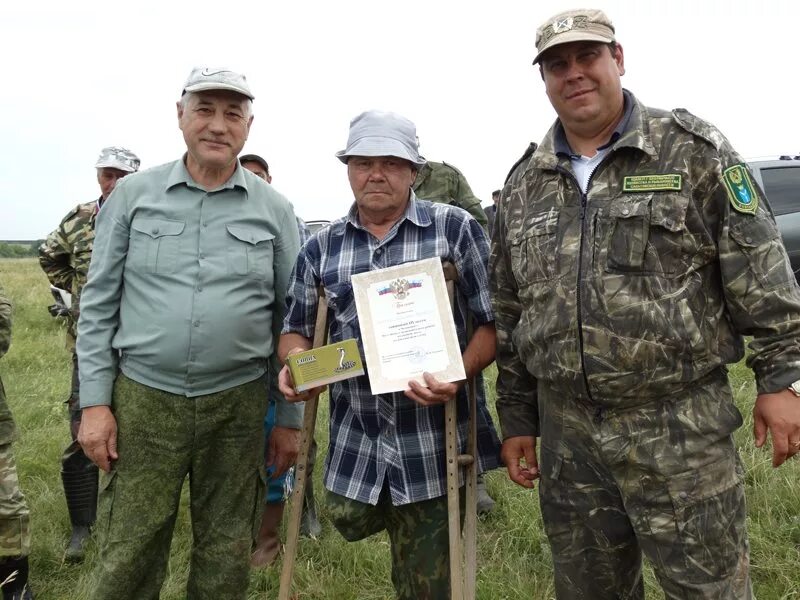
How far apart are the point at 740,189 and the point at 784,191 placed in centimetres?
679

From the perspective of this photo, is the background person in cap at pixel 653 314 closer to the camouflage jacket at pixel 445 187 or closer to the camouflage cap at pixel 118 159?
the camouflage jacket at pixel 445 187

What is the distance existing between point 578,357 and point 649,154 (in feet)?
2.32

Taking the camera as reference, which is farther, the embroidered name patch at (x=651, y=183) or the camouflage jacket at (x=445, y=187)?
the camouflage jacket at (x=445, y=187)

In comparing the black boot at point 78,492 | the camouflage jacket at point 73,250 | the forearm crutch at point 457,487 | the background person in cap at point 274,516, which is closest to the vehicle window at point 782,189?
the background person in cap at point 274,516

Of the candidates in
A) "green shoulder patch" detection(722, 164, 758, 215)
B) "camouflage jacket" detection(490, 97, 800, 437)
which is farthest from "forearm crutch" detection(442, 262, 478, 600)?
"green shoulder patch" detection(722, 164, 758, 215)

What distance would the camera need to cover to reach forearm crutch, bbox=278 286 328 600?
2.62 m

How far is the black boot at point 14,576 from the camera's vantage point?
3.31 metres

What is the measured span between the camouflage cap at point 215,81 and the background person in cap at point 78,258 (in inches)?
76.5

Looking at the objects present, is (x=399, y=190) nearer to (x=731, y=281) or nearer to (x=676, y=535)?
(x=731, y=281)

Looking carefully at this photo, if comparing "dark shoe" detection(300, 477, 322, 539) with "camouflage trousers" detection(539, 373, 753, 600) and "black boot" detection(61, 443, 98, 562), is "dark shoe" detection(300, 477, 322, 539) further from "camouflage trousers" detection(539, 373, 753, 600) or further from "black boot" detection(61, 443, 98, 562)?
"camouflage trousers" detection(539, 373, 753, 600)

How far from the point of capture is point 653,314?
2.12 meters

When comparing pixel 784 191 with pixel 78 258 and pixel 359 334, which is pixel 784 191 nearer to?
pixel 359 334

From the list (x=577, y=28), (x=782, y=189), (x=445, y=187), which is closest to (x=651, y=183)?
(x=577, y=28)

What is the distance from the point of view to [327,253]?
2715 millimetres
